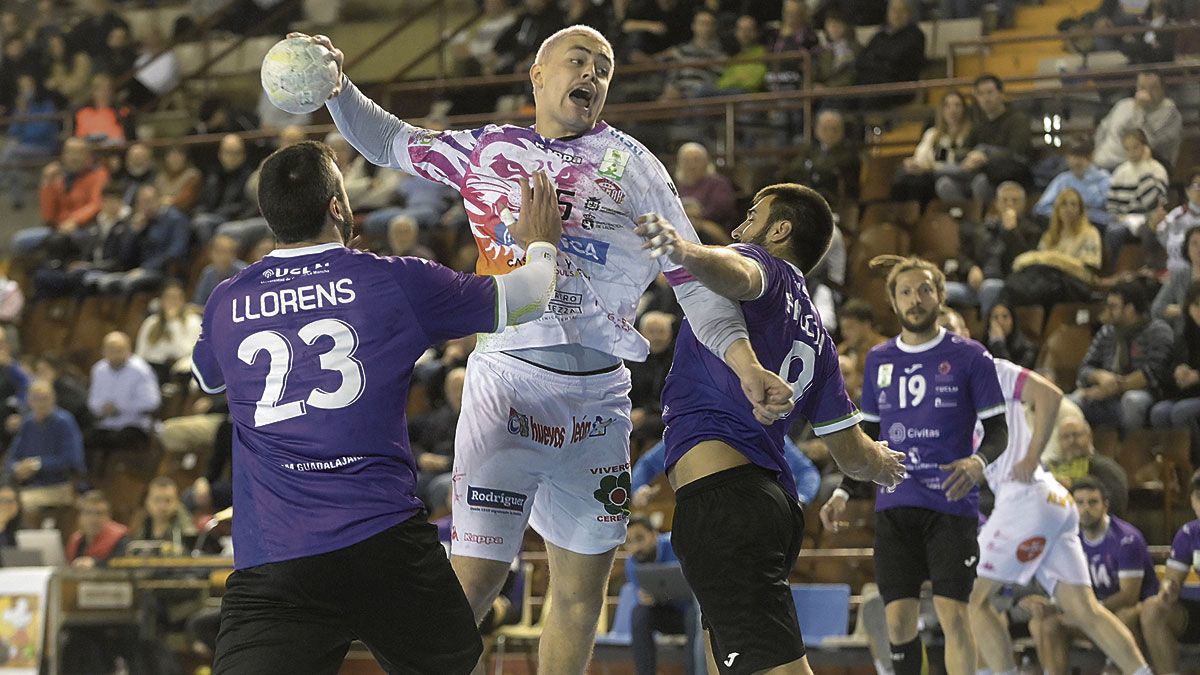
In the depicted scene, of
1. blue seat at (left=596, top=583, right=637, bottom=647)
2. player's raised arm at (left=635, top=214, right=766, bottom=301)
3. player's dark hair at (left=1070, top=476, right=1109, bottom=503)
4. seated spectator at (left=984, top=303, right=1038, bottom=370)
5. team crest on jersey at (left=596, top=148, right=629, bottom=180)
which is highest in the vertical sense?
team crest on jersey at (left=596, top=148, right=629, bottom=180)

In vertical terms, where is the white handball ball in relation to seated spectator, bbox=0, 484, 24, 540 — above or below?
above

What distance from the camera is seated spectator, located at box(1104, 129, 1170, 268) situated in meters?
12.5

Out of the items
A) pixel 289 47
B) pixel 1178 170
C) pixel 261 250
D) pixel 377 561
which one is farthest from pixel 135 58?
pixel 377 561

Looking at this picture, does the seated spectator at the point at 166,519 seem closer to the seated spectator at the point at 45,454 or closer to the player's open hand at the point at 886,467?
the seated spectator at the point at 45,454

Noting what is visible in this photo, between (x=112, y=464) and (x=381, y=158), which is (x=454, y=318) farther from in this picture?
(x=112, y=464)

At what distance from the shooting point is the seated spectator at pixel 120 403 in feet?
48.0

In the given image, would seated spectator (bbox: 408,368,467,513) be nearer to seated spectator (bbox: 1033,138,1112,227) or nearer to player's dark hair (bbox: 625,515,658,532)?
player's dark hair (bbox: 625,515,658,532)

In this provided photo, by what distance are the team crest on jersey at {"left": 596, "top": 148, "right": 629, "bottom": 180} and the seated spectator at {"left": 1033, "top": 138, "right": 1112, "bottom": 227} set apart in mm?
8000

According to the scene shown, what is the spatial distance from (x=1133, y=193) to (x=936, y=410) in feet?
17.6

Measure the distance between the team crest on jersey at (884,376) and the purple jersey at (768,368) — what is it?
9.87 feet

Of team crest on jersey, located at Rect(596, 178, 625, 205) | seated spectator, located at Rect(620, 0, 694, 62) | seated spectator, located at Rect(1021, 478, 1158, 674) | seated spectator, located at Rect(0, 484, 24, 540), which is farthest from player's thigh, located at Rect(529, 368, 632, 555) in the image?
seated spectator, located at Rect(620, 0, 694, 62)

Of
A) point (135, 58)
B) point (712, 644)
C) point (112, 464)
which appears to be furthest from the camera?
point (135, 58)

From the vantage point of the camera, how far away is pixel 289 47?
17.5 feet

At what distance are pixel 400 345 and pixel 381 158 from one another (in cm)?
149
